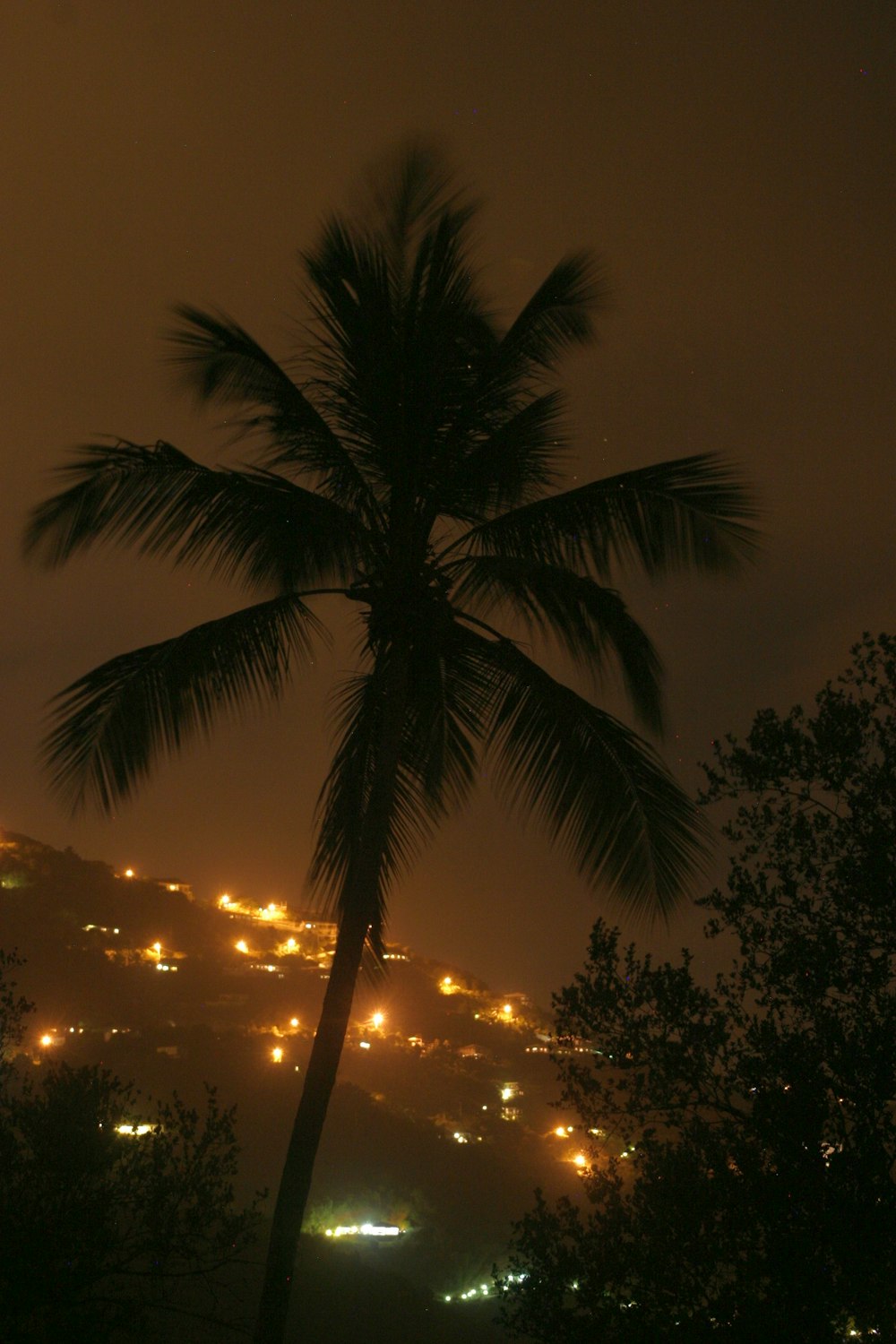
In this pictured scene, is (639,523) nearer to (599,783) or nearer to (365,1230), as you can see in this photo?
(599,783)

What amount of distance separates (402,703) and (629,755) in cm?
180

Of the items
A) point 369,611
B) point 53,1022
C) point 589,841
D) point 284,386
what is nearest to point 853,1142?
point 589,841

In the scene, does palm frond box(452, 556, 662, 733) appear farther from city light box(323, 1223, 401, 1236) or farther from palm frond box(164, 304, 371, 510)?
city light box(323, 1223, 401, 1236)

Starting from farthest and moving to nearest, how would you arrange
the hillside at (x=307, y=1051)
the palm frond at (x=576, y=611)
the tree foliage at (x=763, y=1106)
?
the hillside at (x=307, y=1051), the palm frond at (x=576, y=611), the tree foliage at (x=763, y=1106)

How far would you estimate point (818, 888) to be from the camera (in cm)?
555

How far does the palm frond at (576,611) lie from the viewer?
7379 millimetres

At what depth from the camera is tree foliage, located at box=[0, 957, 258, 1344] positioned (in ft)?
19.7

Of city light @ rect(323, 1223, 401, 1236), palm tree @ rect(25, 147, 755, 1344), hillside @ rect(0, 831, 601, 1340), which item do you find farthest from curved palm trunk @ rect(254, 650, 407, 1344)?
city light @ rect(323, 1223, 401, 1236)

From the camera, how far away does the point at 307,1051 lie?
115 feet

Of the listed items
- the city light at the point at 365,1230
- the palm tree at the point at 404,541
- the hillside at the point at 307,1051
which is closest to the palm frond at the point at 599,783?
the palm tree at the point at 404,541

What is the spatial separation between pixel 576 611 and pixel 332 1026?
11.9 feet

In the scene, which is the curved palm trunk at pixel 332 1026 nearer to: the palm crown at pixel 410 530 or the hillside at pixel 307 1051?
the palm crown at pixel 410 530

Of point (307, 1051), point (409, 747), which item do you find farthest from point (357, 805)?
point (307, 1051)

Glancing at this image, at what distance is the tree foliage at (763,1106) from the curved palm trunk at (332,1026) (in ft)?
4.74
